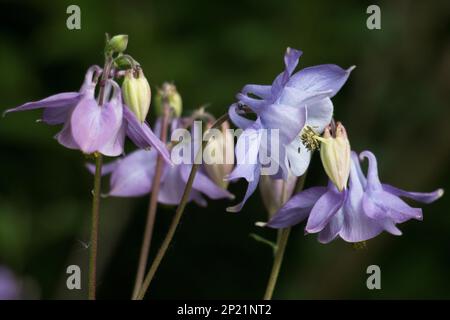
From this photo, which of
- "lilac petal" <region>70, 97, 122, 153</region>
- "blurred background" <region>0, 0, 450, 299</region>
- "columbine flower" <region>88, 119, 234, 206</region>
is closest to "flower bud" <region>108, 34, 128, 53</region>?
"lilac petal" <region>70, 97, 122, 153</region>

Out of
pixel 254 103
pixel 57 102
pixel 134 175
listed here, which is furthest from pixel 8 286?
pixel 254 103

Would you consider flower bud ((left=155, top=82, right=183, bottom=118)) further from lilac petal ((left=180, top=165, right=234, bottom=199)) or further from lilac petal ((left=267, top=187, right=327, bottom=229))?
lilac petal ((left=267, top=187, right=327, bottom=229))

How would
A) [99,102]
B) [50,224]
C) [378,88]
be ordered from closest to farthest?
[99,102] < [50,224] < [378,88]

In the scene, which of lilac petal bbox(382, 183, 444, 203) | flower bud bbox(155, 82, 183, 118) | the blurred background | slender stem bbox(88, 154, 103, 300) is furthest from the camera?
the blurred background

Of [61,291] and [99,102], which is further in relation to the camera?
[61,291]

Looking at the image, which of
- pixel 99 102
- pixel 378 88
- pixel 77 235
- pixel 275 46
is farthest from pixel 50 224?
pixel 99 102

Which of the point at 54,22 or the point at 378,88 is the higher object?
the point at 54,22

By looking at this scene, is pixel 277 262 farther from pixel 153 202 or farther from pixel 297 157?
pixel 153 202

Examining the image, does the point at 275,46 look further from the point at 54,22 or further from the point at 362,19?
the point at 54,22
